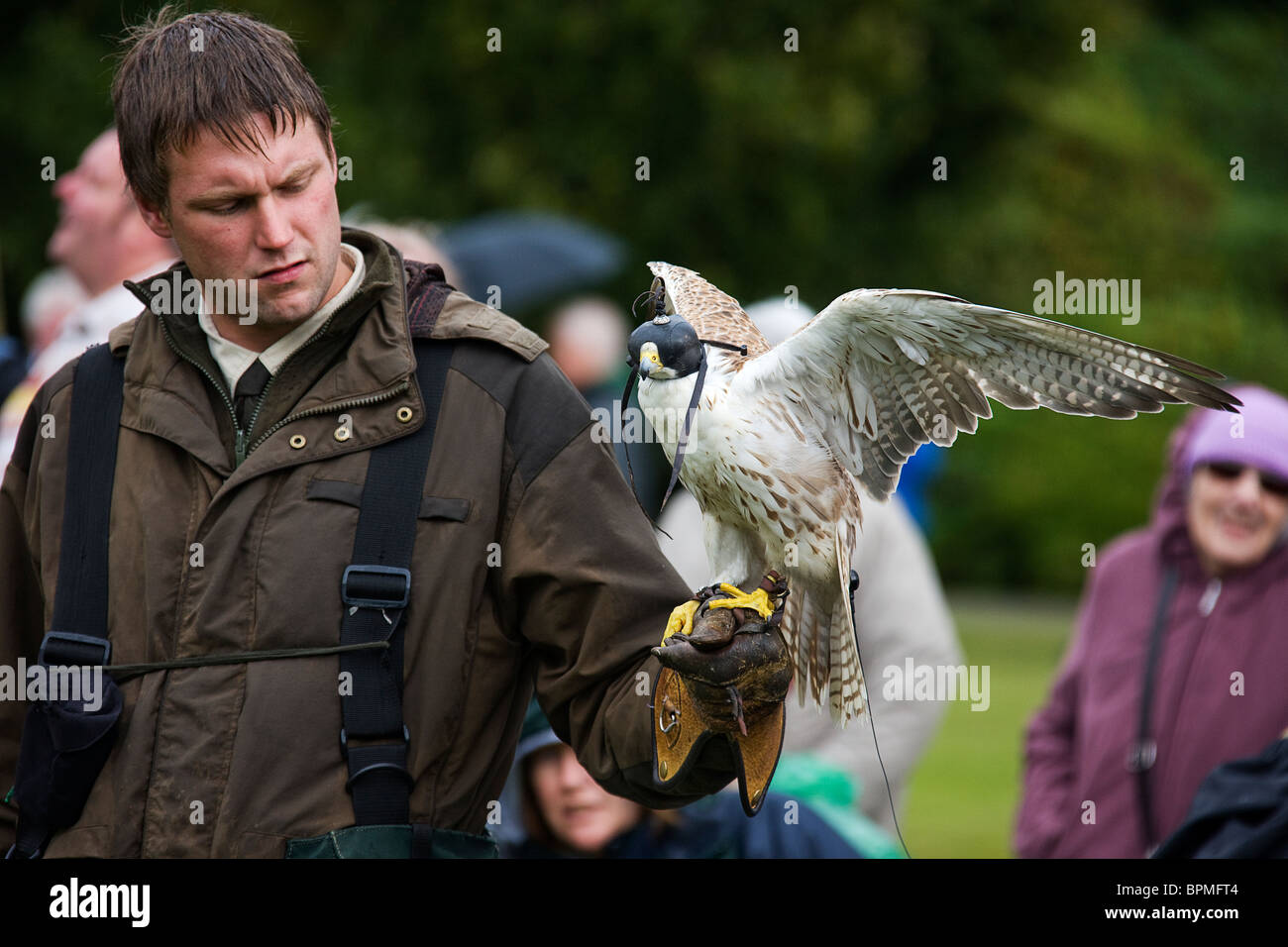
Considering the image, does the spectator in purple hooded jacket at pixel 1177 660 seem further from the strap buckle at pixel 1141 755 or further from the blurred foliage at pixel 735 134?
the blurred foliage at pixel 735 134

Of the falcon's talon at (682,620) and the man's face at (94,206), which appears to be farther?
the man's face at (94,206)

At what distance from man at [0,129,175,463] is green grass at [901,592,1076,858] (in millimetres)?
3319

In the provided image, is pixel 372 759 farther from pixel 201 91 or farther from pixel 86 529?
pixel 201 91

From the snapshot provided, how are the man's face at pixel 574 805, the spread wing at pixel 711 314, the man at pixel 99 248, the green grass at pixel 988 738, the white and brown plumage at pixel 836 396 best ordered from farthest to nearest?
the green grass at pixel 988 738 → the man at pixel 99 248 → the man's face at pixel 574 805 → the spread wing at pixel 711 314 → the white and brown plumage at pixel 836 396

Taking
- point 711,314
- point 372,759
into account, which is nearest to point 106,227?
point 711,314

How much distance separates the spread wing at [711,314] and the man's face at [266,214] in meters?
0.61

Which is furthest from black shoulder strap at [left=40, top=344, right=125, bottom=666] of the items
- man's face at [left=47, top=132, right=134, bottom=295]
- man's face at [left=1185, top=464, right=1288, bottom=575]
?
man's face at [left=1185, top=464, right=1288, bottom=575]

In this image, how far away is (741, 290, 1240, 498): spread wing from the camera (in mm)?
2264

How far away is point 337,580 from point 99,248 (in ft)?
7.73

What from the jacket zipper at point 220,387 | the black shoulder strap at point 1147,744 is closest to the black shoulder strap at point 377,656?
the jacket zipper at point 220,387

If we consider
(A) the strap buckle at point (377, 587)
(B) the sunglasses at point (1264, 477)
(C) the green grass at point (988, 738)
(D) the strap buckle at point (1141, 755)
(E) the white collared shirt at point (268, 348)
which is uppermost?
(E) the white collared shirt at point (268, 348)

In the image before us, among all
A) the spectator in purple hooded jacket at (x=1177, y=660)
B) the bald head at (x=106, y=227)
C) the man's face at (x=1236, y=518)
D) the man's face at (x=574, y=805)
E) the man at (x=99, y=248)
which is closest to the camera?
the man's face at (x=574, y=805)

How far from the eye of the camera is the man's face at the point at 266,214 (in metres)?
2.32

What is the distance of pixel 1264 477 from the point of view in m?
4.37
